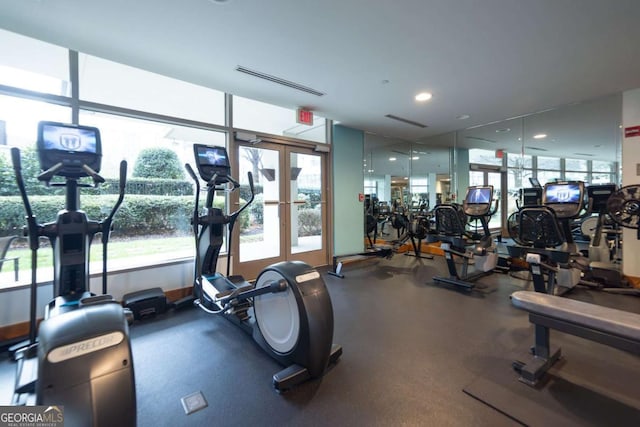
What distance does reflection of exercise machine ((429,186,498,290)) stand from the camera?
4.02 metres

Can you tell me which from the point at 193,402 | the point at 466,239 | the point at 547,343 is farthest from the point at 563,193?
the point at 193,402

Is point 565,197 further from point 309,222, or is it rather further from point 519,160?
point 309,222

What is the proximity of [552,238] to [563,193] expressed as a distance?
822 mm

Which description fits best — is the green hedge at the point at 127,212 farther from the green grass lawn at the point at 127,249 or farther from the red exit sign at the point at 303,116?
the red exit sign at the point at 303,116

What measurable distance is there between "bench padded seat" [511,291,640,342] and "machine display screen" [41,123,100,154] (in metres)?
3.64

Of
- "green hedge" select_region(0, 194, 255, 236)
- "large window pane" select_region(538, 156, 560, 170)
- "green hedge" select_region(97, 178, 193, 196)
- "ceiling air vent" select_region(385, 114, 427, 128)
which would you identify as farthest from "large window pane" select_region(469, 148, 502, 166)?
"green hedge" select_region(97, 178, 193, 196)

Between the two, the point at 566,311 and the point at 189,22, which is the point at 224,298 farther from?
the point at 566,311

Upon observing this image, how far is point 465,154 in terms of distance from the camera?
689 cm

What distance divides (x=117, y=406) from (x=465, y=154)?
765 cm

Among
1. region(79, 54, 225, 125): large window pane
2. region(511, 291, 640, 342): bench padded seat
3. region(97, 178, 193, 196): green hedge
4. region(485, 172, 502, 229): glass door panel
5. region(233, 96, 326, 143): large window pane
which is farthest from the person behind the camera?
region(485, 172, 502, 229): glass door panel

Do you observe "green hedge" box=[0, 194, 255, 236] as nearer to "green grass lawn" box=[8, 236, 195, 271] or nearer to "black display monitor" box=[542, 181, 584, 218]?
"green grass lawn" box=[8, 236, 195, 271]

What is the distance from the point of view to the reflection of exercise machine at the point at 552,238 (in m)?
3.17

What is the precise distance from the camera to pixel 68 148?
223 cm

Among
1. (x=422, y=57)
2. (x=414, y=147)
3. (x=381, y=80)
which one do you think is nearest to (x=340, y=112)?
(x=381, y=80)
